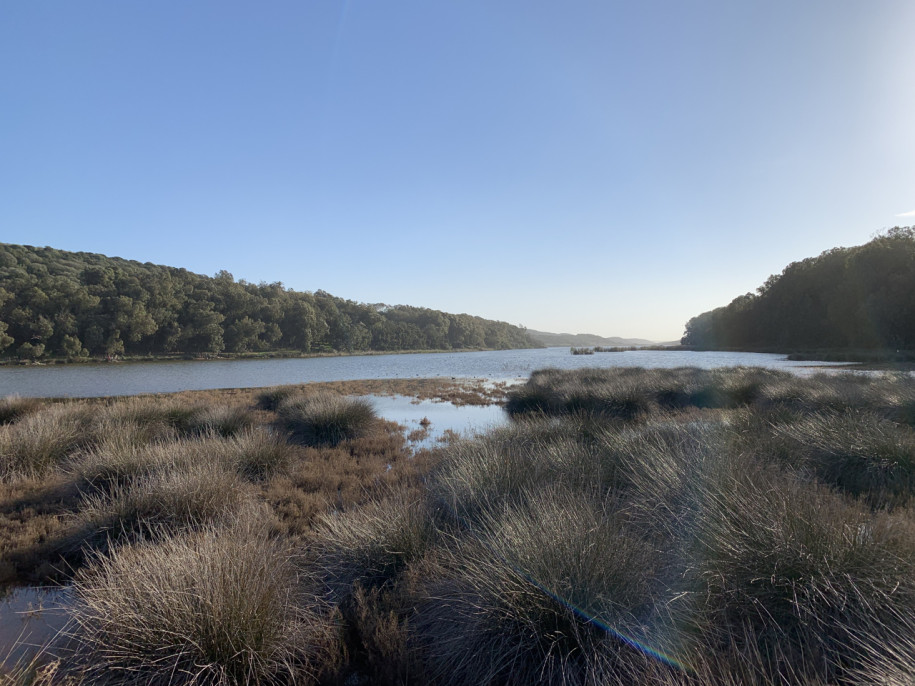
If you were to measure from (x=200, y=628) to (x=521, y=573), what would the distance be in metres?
2.17

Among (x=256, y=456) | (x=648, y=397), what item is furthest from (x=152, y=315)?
(x=648, y=397)

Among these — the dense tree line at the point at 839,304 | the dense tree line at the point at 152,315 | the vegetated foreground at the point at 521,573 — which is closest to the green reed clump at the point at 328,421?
the vegetated foreground at the point at 521,573

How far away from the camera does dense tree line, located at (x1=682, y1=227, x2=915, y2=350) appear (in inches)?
1836

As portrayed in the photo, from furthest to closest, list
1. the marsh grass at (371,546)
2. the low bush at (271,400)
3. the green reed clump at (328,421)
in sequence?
1. the low bush at (271,400)
2. the green reed clump at (328,421)
3. the marsh grass at (371,546)

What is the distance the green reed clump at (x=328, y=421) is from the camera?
11.4 metres

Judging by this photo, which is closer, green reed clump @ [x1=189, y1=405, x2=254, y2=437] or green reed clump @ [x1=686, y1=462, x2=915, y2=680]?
green reed clump @ [x1=686, y1=462, x2=915, y2=680]

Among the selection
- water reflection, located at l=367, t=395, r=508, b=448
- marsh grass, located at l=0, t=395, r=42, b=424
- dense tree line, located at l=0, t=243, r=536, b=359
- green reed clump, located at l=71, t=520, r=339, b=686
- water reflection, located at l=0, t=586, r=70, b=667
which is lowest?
water reflection, located at l=367, t=395, r=508, b=448

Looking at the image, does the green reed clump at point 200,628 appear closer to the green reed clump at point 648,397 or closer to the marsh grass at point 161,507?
the marsh grass at point 161,507

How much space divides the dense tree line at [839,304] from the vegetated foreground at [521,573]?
195 ft

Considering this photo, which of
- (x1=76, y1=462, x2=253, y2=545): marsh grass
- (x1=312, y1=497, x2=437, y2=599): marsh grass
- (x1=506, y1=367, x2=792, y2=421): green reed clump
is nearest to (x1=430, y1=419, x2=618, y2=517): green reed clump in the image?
(x1=312, y1=497, x2=437, y2=599): marsh grass

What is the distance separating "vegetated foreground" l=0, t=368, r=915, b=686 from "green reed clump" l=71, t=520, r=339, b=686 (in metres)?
0.02

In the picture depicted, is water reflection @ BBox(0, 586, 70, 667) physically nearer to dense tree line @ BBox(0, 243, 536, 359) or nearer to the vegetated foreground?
the vegetated foreground

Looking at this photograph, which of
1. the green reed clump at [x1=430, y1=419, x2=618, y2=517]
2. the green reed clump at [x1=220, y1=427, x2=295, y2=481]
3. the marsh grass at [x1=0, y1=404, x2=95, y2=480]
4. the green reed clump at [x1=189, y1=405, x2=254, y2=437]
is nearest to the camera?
the green reed clump at [x1=430, y1=419, x2=618, y2=517]

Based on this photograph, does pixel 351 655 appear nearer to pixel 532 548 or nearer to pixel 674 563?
pixel 532 548
